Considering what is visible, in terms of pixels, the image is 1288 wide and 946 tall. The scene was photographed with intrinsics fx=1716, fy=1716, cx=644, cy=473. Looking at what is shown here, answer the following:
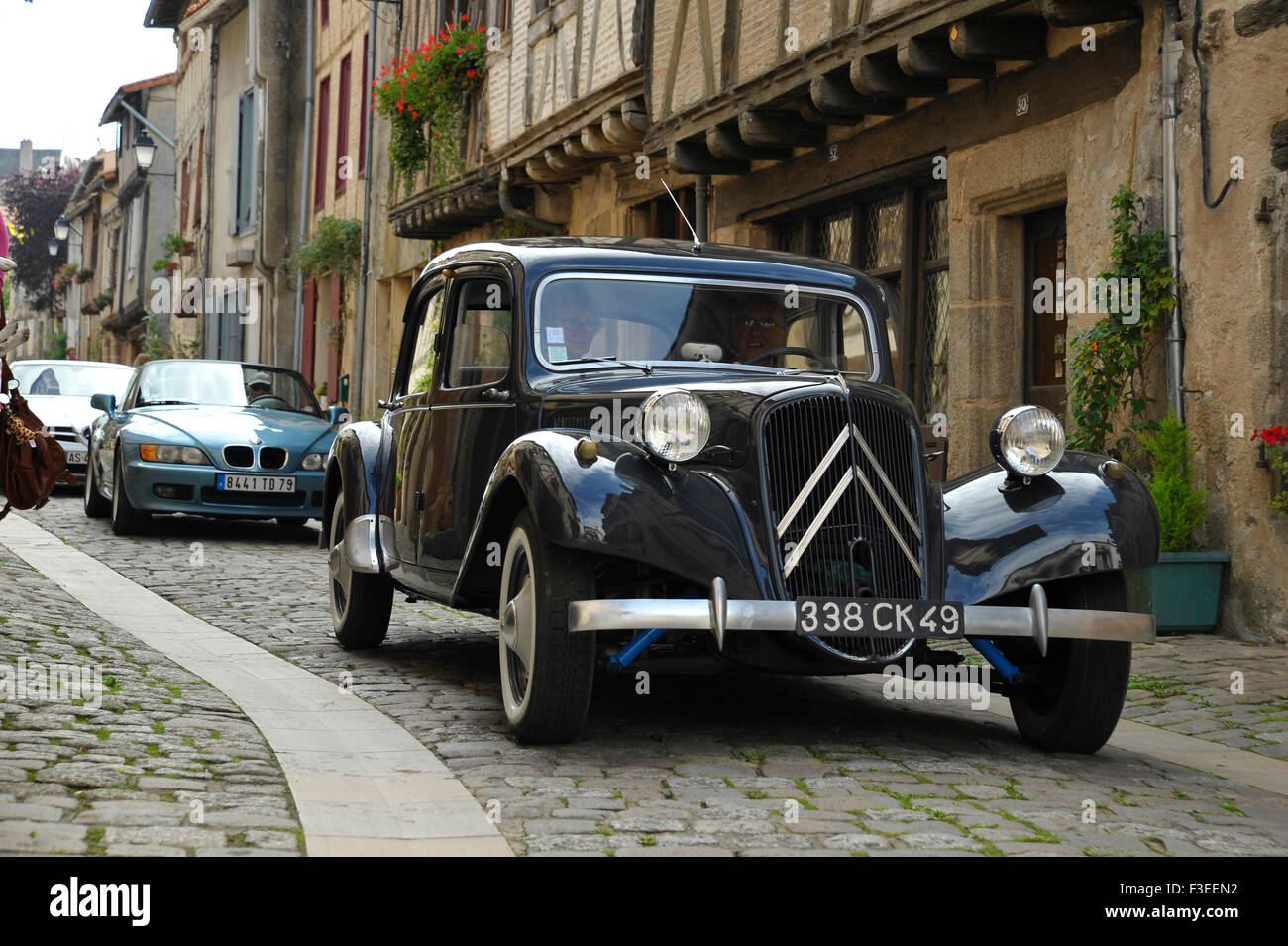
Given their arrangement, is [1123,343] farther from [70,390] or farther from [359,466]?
[70,390]

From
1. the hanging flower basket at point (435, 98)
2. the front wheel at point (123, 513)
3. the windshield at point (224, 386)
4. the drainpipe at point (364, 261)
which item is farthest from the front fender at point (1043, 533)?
the drainpipe at point (364, 261)

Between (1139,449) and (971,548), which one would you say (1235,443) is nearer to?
(1139,449)

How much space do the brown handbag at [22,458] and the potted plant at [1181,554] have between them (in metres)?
Result: 5.72

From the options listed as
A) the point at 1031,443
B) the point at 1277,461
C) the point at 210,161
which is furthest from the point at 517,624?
the point at 210,161

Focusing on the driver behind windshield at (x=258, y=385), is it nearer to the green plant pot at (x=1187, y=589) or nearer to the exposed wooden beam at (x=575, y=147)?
the exposed wooden beam at (x=575, y=147)

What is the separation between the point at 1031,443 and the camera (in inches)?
233

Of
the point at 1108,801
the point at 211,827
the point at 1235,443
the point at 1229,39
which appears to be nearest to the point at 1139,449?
the point at 1235,443

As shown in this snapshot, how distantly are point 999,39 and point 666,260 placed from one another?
4652 mm

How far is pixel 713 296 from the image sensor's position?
6.75 m

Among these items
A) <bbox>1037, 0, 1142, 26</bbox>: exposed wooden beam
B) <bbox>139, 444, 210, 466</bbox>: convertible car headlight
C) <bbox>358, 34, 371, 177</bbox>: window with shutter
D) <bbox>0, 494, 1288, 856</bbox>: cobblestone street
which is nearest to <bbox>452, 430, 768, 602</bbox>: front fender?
<bbox>0, 494, 1288, 856</bbox>: cobblestone street

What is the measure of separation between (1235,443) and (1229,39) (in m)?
2.16

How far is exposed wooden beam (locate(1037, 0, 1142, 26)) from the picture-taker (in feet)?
31.4

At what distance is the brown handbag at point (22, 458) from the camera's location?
5434 millimetres

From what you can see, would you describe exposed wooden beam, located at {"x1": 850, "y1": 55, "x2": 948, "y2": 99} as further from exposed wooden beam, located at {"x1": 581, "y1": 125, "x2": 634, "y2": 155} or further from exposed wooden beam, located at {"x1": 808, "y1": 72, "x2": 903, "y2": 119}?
exposed wooden beam, located at {"x1": 581, "y1": 125, "x2": 634, "y2": 155}
